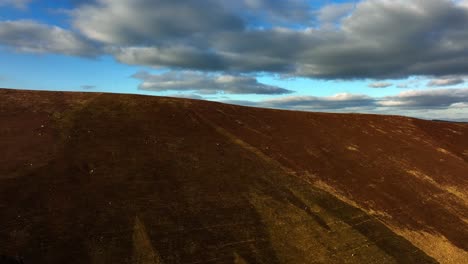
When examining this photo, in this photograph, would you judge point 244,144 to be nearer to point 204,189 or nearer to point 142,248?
point 204,189

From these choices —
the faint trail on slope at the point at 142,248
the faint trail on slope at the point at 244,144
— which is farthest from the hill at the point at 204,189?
the faint trail on slope at the point at 244,144

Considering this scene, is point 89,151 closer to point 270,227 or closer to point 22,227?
point 22,227

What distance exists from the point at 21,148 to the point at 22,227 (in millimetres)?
10573

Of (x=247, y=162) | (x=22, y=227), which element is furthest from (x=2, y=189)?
(x=247, y=162)

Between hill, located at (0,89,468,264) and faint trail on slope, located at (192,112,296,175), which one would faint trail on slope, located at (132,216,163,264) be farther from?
faint trail on slope, located at (192,112,296,175)

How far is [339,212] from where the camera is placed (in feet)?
86.9

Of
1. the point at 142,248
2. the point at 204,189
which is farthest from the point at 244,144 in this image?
the point at 142,248

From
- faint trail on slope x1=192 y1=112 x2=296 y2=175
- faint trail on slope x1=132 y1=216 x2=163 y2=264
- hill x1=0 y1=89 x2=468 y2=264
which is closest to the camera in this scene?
faint trail on slope x1=132 y1=216 x2=163 y2=264

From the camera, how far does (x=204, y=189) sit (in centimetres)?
2606

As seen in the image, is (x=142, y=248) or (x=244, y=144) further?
(x=244, y=144)

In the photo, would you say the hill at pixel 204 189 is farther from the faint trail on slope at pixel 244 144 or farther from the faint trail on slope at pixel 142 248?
the faint trail on slope at pixel 244 144

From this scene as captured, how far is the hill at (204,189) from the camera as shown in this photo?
20141mm

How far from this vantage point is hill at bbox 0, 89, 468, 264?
20.1 meters

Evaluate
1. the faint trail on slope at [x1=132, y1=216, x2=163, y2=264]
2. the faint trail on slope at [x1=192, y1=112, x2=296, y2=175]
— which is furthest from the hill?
the faint trail on slope at [x1=192, y1=112, x2=296, y2=175]
